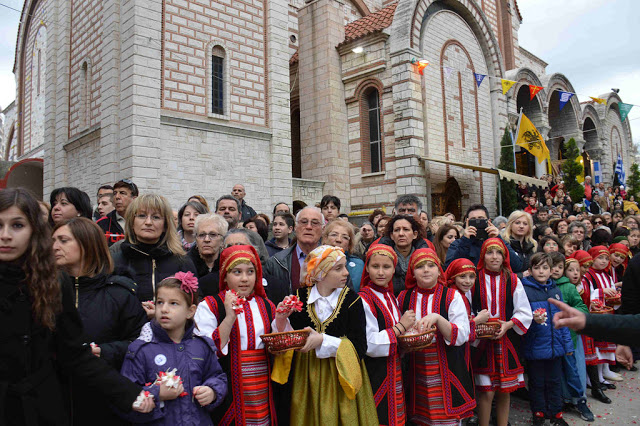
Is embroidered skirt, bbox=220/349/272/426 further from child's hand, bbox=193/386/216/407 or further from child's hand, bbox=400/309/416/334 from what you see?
child's hand, bbox=400/309/416/334

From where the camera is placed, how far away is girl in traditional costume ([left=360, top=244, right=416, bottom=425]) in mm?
3555

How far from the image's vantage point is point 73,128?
13.7 m

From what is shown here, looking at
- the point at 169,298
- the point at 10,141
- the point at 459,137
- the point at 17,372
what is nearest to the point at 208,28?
the point at 459,137

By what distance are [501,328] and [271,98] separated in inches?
425

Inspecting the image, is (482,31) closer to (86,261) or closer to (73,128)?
(73,128)

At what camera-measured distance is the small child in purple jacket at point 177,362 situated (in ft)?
9.09

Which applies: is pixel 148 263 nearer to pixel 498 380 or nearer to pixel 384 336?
pixel 384 336

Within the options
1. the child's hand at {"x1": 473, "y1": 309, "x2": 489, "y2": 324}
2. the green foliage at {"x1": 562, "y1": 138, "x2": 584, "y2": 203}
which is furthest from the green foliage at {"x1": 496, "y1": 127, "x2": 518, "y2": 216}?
the child's hand at {"x1": 473, "y1": 309, "x2": 489, "y2": 324}

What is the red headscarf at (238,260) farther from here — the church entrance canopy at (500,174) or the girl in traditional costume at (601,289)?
the church entrance canopy at (500,174)

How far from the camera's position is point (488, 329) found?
4074mm

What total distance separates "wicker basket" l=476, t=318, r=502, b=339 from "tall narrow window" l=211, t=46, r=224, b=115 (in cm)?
1040

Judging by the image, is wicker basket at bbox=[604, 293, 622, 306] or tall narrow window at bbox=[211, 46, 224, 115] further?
tall narrow window at bbox=[211, 46, 224, 115]

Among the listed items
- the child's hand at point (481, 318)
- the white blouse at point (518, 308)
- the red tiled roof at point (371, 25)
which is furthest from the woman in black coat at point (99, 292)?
the red tiled roof at point (371, 25)

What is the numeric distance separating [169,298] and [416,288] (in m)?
2.30
